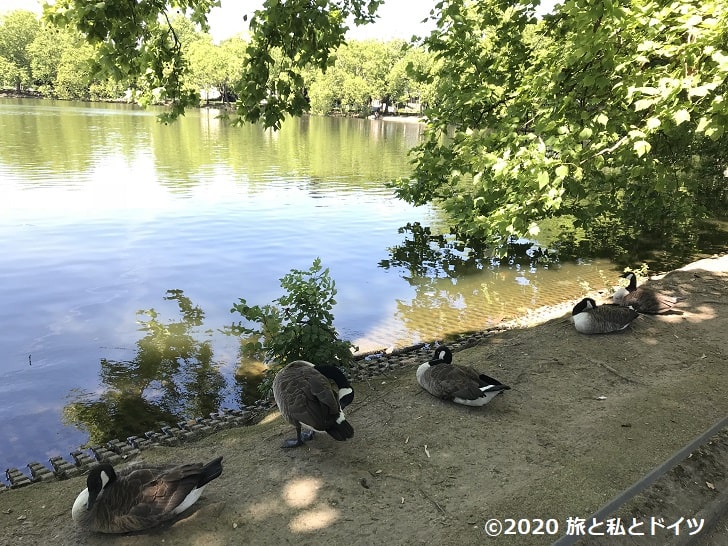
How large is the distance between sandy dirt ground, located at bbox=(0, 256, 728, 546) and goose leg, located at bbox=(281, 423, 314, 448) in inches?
3.9

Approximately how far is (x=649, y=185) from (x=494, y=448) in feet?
40.0

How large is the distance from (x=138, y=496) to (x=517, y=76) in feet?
44.5

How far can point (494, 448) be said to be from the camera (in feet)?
18.9

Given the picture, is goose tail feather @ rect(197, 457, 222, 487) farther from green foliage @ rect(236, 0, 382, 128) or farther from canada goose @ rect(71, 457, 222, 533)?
green foliage @ rect(236, 0, 382, 128)

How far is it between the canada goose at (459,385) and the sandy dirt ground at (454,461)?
182mm

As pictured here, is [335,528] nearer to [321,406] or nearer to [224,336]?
[321,406]

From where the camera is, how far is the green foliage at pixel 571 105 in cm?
707

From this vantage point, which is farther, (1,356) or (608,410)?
(1,356)

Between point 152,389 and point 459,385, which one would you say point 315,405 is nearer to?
point 459,385

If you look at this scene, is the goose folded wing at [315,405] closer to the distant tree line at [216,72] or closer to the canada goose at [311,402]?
the canada goose at [311,402]

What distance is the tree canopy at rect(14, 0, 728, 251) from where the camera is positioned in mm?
6926

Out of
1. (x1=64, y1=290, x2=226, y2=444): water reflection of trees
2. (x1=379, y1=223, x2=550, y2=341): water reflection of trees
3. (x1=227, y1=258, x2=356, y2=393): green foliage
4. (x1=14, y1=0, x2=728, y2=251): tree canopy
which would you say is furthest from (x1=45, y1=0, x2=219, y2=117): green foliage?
(x1=379, y1=223, x2=550, y2=341): water reflection of trees

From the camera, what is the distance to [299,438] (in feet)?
19.3

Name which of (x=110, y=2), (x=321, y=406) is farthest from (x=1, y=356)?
(x=321, y=406)
